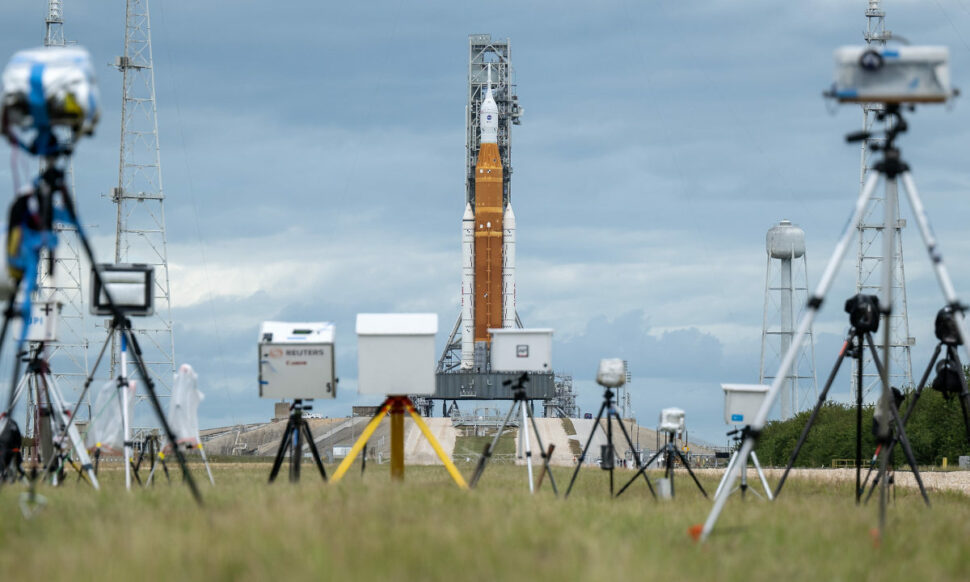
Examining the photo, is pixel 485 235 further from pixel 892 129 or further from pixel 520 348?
pixel 892 129

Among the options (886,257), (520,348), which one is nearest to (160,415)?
(886,257)

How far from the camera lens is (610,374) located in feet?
68.1

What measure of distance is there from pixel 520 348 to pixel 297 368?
13.0ft

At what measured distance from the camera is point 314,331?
20.2 metres

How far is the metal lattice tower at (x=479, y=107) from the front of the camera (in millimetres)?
102500

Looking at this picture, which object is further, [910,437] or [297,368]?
[910,437]

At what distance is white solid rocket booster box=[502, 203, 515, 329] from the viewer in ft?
309

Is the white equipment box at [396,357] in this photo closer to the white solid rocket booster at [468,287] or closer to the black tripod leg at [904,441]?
the black tripod leg at [904,441]

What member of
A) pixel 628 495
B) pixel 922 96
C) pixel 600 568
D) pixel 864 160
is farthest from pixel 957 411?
pixel 600 568

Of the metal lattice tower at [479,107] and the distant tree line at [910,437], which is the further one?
the metal lattice tower at [479,107]

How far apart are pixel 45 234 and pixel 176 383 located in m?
10.2

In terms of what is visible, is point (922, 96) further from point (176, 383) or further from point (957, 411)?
point (957, 411)

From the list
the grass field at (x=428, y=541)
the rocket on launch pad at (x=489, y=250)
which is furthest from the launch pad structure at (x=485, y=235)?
the grass field at (x=428, y=541)

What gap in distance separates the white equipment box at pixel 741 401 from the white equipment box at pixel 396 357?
19.9 ft
